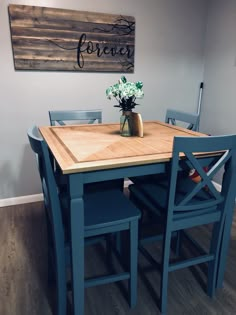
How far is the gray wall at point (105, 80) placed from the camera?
2.45 m

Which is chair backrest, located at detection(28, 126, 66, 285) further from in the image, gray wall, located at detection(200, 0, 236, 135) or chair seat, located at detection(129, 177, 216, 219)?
gray wall, located at detection(200, 0, 236, 135)

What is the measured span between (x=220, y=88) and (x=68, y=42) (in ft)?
5.62

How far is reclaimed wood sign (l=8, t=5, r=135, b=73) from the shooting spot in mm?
2316

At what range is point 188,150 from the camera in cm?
120

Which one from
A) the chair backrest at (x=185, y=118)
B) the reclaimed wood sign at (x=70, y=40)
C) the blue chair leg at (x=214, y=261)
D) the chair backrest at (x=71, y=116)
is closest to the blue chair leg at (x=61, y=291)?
the blue chair leg at (x=214, y=261)

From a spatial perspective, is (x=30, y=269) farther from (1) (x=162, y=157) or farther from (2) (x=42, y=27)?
(2) (x=42, y=27)

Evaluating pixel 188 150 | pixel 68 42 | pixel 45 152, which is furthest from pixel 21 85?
pixel 188 150

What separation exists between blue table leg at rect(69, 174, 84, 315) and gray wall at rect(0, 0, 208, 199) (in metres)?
1.62

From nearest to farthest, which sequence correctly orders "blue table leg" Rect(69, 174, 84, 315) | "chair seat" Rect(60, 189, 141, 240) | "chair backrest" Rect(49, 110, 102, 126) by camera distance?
"blue table leg" Rect(69, 174, 84, 315), "chair seat" Rect(60, 189, 141, 240), "chair backrest" Rect(49, 110, 102, 126)

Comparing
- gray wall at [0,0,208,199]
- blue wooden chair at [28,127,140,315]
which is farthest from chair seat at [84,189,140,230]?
gray wall at [0,0,208,199]

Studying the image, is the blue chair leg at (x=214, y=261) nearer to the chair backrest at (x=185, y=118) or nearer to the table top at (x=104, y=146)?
the table top at (x=104, y=146)

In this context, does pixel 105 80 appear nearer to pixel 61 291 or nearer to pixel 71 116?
pixel 71 116

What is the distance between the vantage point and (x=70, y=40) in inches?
97.9

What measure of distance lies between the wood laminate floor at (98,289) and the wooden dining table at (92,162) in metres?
0.29
